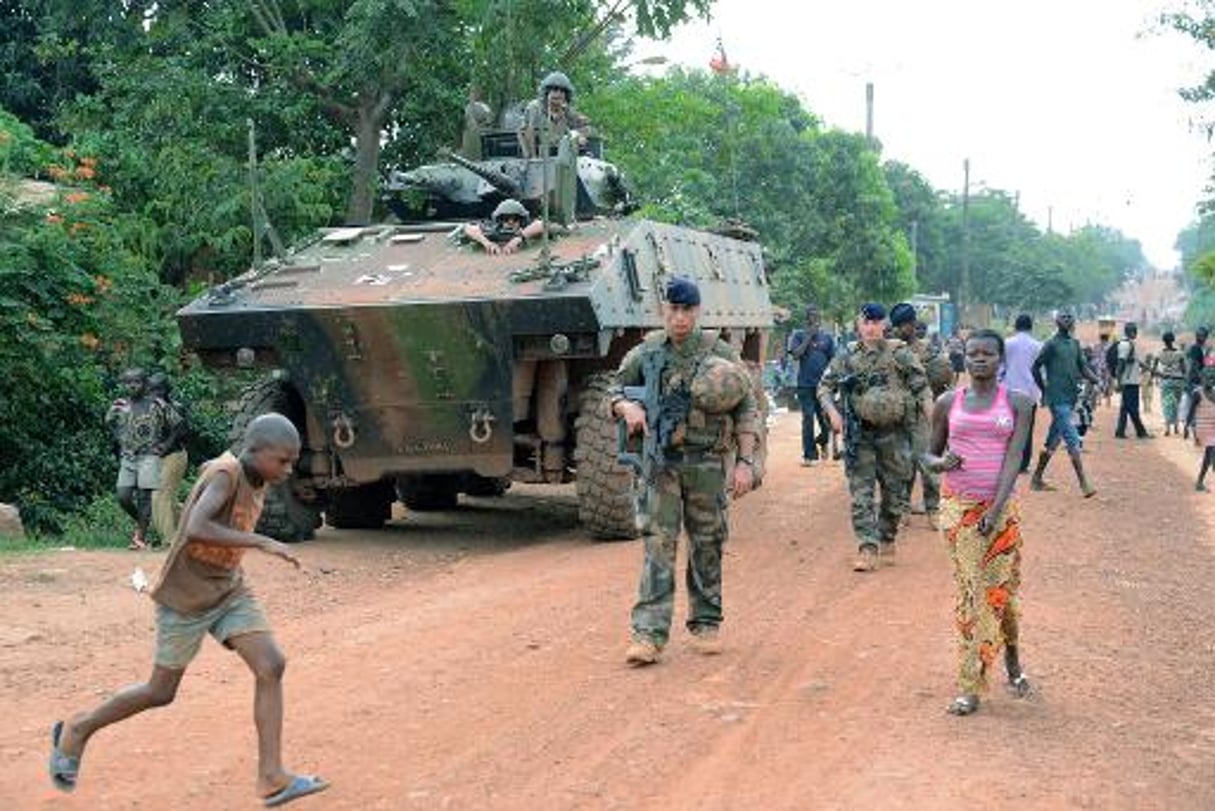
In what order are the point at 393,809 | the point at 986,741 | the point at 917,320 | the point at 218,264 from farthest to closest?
1. the point at 218,264
2. the point at 917,320
3. the point at 986,741
4. the point at 393,809

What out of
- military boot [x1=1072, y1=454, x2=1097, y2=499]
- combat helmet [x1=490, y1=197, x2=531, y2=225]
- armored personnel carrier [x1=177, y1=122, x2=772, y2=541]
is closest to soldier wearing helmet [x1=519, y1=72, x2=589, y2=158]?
armored personnel carrier [x1=177, y1=122, x2=772, y2=541]

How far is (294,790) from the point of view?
5062 mm

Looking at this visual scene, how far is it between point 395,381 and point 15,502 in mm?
4585

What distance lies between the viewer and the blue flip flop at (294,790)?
16.5 feet

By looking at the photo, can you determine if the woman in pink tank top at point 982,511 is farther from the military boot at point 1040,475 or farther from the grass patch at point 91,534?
the military boot at point 1040,475

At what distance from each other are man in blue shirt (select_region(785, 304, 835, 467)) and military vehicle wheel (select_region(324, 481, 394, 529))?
566cm

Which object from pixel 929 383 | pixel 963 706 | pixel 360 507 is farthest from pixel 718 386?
pixel 360 507

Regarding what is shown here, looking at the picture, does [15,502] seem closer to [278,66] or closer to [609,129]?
[278,66]

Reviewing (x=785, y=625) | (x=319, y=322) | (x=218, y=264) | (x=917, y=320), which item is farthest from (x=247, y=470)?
(x=218, y=264)

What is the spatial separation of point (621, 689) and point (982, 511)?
1.61 meters

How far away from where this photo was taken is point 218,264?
18.0 metres

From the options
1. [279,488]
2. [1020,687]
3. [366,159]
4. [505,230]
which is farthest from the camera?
[366,159]

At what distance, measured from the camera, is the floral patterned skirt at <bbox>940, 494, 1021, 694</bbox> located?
6219mm

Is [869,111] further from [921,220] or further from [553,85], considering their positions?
[553,85]
